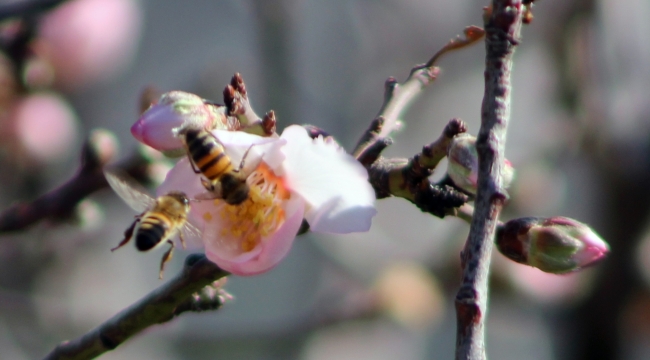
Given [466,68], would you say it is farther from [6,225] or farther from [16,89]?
[6,225]

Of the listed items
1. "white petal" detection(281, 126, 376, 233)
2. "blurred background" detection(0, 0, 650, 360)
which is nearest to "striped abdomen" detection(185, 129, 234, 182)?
"white petal" detection(281, 126, 376, 233)

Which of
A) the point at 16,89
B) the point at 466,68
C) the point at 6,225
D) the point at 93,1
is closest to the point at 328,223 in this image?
the point at 6,225

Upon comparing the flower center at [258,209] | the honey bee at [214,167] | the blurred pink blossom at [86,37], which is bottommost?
the blurred pink blossom at [86,37]

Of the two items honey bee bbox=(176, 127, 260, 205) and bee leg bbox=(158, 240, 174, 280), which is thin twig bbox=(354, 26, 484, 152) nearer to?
honey bee bbox=(176, 127, 260, 205)

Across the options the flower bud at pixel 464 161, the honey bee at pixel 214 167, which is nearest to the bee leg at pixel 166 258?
the honey bee at pixel 214 167

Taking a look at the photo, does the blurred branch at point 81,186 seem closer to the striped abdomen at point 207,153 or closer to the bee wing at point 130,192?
the bee wing at point 130,192

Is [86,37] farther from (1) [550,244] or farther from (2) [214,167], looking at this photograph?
(1) [550,244]

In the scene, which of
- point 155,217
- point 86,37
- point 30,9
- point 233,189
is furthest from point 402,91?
point 86,37
